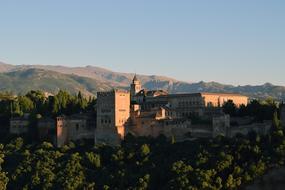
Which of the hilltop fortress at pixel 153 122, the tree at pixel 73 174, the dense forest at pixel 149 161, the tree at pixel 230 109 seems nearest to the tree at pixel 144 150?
the dense forest at pixel 149 161

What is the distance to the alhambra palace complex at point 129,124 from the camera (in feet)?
184

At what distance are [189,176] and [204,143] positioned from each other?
5227 millimetres

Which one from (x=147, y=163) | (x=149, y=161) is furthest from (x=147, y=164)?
(x=149, y=161)

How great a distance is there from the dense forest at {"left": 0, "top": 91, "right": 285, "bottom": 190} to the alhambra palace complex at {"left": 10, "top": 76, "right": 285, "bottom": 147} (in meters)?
0.67

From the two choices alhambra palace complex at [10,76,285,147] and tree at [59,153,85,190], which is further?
alhambra palace complex at [10,76,285,147]

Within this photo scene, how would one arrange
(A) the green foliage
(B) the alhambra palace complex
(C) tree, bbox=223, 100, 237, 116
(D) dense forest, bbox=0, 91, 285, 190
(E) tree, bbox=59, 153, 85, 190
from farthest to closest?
(C) tree, bbox=223, 100, 237, 116
(B) the alhambra palace complex
(E) tree, bbox=59, 153, 85, 190
(D) dense forest, bbox=0, 91, 285, 190
(A) the green foliage

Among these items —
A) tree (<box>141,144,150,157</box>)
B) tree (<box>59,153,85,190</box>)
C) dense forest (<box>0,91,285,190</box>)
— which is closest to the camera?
dense forest (<box>0,91,285,190</box>)

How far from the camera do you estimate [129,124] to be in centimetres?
5838

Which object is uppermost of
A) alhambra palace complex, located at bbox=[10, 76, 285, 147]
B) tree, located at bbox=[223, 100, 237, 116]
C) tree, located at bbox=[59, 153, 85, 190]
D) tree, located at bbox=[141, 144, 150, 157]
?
tree, located at bbox=[223, 100, 237, 116]

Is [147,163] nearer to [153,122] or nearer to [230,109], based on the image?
[153,122]

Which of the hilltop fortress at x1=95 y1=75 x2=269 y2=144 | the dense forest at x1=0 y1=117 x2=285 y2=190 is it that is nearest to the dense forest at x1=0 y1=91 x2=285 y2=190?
the dense forest at x1=0 y1=117 x2=285 y2=190

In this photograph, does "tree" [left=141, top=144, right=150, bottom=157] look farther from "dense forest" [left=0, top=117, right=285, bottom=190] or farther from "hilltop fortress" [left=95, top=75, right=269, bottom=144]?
"hilltop fortress" [left=95, top=75, right=269, bottom=144]

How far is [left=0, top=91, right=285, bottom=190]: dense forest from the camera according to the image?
1987 inches

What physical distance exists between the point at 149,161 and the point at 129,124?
4.62 meters
